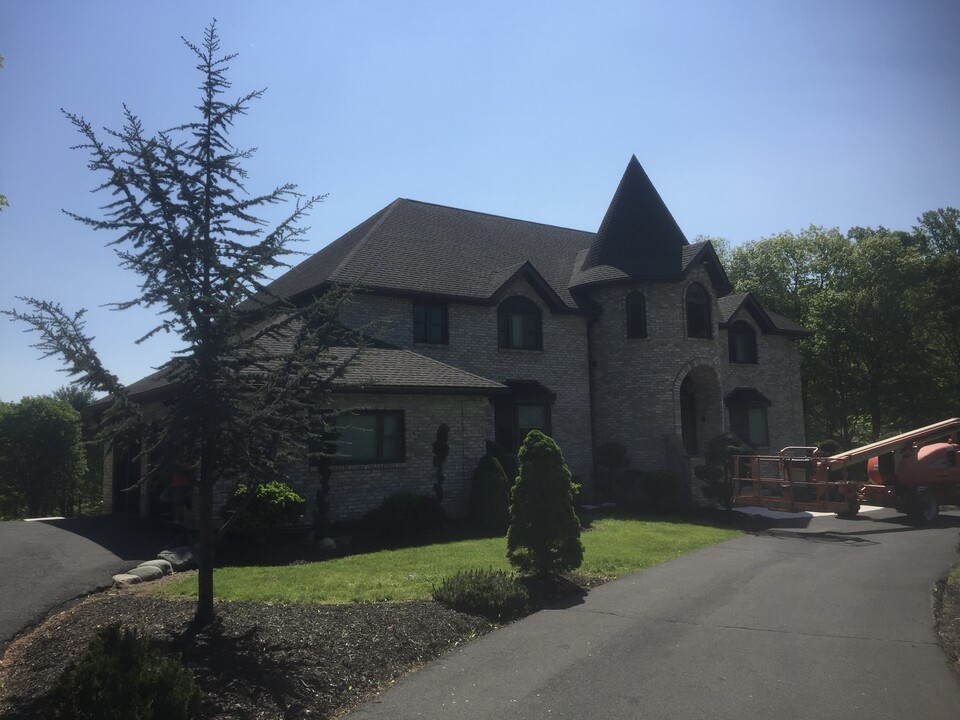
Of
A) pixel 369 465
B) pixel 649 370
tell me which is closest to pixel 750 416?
pixel 649 370

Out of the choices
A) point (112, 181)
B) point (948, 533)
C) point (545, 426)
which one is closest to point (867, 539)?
point (948, 533)

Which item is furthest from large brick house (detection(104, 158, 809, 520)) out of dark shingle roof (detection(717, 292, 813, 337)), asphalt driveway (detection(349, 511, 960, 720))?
asphalt driveway (detection(349, 511, 960, 720))

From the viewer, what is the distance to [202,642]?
7.19 metres

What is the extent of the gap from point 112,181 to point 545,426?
16.9 meters

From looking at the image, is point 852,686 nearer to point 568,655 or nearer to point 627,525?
point 568,655

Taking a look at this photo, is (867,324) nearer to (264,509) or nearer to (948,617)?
(948,617)

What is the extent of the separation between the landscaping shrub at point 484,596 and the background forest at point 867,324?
109ft

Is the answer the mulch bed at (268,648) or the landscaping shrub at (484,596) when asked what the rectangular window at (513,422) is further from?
the mulch bed at (268,648)

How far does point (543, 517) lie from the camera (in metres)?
10.5

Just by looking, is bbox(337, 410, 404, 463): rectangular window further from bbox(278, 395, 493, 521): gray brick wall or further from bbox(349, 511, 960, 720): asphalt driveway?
bbox(349, 511, 960, 720): asphalt driveway

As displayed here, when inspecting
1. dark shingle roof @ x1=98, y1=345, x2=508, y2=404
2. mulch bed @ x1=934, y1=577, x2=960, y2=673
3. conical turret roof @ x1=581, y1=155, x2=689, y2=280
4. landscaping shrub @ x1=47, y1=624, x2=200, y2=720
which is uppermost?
conical turret roof @ x1=581, y1=155, x2=689, y2=280

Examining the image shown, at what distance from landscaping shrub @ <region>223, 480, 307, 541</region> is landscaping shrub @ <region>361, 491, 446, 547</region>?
7.07 ft

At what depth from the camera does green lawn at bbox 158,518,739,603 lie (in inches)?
384

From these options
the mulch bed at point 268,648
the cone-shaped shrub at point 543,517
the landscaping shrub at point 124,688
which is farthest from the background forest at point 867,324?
the landscaping shrub at point 124,688
